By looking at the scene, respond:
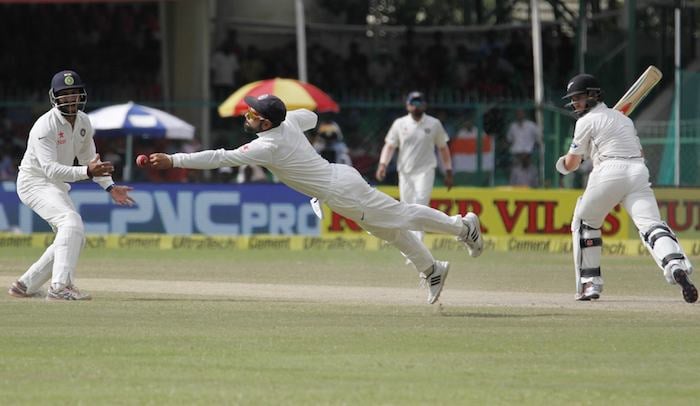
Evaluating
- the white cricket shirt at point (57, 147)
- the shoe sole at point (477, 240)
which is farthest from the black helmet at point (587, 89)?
the white cricket shirt at point (57, 147)

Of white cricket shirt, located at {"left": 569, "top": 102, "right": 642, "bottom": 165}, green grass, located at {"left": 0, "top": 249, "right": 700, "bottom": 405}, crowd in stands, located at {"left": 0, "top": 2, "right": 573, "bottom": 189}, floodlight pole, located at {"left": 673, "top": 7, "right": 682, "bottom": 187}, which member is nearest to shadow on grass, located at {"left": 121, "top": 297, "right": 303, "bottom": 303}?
green grass, located at {"left": 0, "top": 249, "right": 700, "bottom": 405}

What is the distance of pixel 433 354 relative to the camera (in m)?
8.93

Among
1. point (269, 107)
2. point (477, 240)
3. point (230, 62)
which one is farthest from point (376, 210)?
point (230, 62)

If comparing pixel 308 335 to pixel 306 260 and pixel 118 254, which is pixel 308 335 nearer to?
pixel 306 260

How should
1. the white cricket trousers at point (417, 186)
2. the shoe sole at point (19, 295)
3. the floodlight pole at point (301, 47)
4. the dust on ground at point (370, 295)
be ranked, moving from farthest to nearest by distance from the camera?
the floodlight pole at point (301, 47), the white cricket trousers at point (417, 186), the shoe sole at point (19, 295), the dust on ground at point (370, 295)

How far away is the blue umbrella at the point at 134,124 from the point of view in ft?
72.9

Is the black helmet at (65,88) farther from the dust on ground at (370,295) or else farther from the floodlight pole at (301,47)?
the floodlight pole at (301,47)

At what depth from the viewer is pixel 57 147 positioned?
39.8 ft

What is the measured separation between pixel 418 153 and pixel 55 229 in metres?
6.92

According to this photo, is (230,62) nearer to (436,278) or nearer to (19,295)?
(19,295)

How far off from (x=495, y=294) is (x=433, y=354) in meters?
4.40

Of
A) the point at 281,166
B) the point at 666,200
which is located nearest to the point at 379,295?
the point at 281,166

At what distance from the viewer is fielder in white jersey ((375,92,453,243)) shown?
717 inches

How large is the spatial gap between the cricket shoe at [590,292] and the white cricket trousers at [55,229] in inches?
161
